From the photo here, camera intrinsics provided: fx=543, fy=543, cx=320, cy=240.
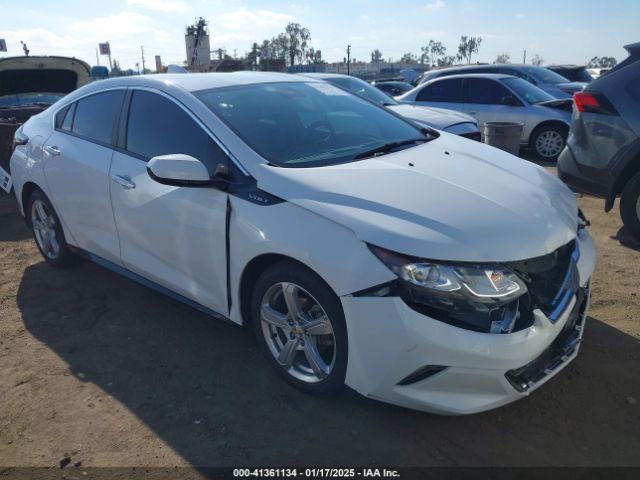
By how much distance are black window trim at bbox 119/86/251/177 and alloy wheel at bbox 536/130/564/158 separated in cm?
770

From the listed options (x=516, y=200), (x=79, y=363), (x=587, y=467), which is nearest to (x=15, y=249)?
(x=79, y=363)

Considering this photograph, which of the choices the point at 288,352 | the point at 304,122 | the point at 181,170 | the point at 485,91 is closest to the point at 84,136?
the point at 181,170

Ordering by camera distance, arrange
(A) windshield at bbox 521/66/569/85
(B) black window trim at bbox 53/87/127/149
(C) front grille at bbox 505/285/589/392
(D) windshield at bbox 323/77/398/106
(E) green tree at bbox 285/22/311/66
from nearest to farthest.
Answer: (C) front grille at bbox 505/285/589/392 < (B) black window trim at bbox 53/87/127/149 < (D) windshield at bbox 323/77/398/106 < (A) windshield at bbox 521/66/569/85 < (E) green tree at bbox 285/22/311/66

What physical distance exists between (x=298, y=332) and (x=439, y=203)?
3.24 feet

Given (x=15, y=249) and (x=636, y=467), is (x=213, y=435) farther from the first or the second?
(x=15, y=249)

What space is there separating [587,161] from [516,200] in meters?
2.88

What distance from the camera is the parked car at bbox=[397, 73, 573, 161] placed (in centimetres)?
930

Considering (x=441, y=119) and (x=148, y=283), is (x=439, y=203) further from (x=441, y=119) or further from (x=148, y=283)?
(x=441, y=119)

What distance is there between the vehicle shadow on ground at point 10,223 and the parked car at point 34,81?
46.8 inches

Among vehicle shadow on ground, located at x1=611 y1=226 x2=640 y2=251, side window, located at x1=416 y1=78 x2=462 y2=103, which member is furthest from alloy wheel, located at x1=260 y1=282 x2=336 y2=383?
side window, located at x1=416 y1=78 x2=462 y2=103

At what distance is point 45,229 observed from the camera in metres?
4.88

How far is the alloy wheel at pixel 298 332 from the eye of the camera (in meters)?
2.76

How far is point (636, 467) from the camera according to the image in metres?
2.37

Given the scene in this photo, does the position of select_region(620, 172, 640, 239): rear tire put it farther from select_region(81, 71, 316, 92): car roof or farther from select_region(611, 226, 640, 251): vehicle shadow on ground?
select_region(81, 71, 316, 92): car roof
